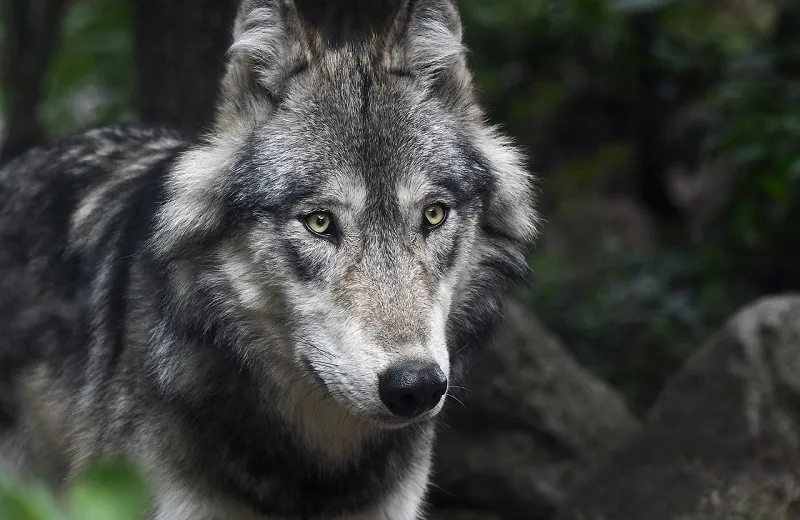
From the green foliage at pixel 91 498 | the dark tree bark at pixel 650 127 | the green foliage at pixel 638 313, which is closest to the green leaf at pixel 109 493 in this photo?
the green foliage at pixel 91 498

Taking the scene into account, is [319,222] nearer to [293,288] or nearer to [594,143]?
[293,288]

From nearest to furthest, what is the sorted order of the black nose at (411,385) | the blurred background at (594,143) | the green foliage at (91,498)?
1. the green foliage at (91,498)
2. the black nose at (411,385)
3. the blurred background at (594,143)

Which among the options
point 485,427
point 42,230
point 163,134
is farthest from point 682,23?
point 42,230

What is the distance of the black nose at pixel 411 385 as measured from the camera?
266 centimetres

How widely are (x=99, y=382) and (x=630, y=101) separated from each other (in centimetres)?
609

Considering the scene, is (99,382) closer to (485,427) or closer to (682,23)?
(485,427)

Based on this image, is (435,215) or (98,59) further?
(98,59)

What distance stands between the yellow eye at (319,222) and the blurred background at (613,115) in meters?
2.62

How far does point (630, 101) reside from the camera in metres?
8.54

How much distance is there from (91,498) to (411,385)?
1905mm

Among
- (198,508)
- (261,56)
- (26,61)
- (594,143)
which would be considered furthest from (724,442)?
(594,143)

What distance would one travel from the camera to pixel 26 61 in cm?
619

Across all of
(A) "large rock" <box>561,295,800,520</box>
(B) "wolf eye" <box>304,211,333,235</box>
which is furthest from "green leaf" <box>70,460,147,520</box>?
(A) "large rock" <box>561,295,800,520</box>

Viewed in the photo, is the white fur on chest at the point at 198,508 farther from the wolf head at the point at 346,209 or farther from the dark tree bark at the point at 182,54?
the dark tree bark at the point at 182,54
